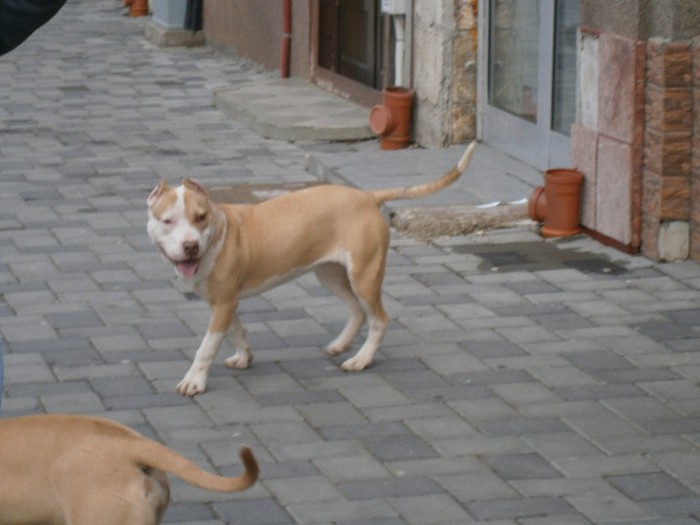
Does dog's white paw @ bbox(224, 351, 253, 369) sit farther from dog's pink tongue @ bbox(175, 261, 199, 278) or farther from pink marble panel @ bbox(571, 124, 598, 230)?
pink marble panel @ bbox(571, 124, 598, 230)

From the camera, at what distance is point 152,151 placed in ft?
41.0

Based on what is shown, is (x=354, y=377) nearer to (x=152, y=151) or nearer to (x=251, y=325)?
(x=251, y=325)

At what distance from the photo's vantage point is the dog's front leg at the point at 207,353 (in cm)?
677

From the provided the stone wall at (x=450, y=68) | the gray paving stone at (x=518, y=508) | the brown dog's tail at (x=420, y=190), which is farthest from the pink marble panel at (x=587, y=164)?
the gray paving stone at (x=518, y=508)

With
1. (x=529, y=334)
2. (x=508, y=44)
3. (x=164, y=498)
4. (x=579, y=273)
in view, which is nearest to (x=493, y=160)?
(x=508, y=44)

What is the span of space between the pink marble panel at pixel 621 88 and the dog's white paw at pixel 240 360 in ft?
9.39

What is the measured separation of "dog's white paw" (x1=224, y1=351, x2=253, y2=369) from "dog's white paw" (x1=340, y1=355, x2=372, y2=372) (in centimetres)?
42

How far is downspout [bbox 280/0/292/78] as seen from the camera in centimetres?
1567

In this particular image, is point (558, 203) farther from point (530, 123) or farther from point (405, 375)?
point (405, 375)

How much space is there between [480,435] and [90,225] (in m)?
4.28

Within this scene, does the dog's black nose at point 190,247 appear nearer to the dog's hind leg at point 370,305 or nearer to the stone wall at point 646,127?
the dog's hind leg at point 370,305

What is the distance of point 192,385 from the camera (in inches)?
267

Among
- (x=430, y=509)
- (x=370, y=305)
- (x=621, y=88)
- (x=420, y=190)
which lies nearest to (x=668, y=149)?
(x=621, y=88)

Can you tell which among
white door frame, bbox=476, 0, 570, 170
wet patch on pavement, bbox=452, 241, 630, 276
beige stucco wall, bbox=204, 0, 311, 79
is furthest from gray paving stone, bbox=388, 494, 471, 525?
beige stucco wall, bbox=204, 0, 311, 79
